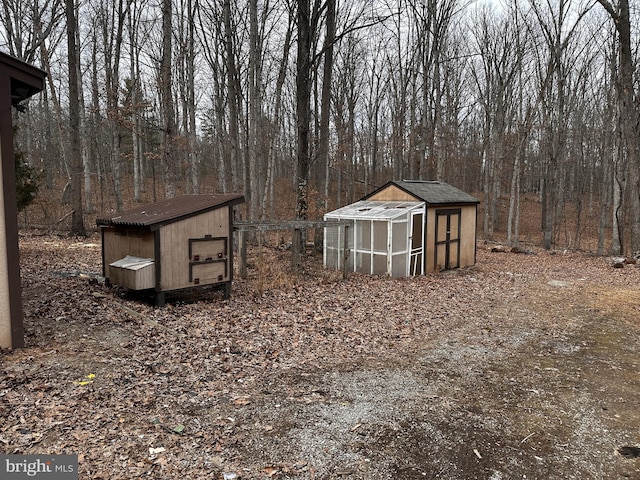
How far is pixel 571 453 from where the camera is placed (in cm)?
345

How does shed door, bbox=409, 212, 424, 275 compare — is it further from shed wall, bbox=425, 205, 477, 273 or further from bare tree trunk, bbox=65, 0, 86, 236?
bare tree trunk, bbox=65, 0, 86, 236

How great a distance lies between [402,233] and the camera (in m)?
11.3

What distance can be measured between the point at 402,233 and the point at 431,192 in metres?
2.15

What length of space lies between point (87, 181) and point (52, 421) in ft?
63.6

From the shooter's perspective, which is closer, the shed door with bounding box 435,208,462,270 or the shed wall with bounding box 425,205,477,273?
the shed wall with bounding box 425,205,477,273

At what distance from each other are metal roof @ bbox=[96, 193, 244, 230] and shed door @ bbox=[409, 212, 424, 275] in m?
5.28

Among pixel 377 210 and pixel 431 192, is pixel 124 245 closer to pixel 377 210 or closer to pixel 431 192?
pixel 377 210

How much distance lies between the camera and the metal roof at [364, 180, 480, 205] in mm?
11945

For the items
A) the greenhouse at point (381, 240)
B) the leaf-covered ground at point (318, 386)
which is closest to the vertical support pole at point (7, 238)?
the leaf-covered ground at point (318, 386)

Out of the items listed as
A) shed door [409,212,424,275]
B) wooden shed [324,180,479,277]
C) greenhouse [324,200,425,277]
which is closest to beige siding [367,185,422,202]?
wooden shed [324,180,479,277]

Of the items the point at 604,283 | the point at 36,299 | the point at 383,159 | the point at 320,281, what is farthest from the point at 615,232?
the point at 36,299

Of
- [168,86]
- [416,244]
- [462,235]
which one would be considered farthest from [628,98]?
[168,86]

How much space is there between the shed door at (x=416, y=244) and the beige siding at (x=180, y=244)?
580cm

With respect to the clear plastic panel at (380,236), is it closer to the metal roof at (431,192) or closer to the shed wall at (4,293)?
the metal roof at (431,192)
